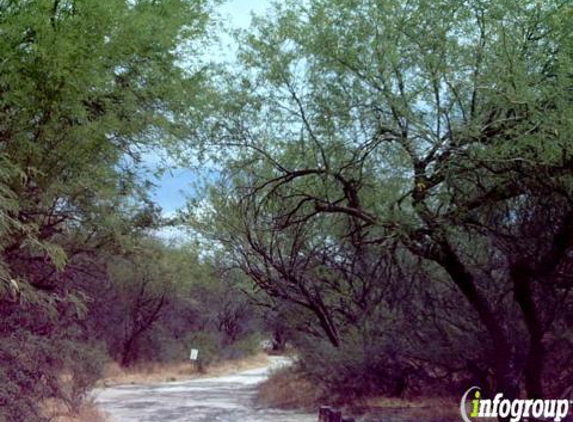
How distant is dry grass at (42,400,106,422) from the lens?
962cm

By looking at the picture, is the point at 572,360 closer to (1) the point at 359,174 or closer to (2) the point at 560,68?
(1) the point at 359,174

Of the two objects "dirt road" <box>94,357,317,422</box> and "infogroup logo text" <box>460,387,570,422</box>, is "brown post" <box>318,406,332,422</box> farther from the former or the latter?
"dirt road" <box>94,357,317,422</box>

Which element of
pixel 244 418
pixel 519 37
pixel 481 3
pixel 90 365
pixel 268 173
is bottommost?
pixel 244 418

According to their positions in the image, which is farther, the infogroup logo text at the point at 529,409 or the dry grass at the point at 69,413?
the dry grass at the point at 69,413

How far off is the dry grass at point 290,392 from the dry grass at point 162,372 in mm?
7215

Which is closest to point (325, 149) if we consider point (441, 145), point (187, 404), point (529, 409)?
point (441, 145)

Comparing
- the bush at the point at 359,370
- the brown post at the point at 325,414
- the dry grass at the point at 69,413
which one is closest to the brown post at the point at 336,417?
the brown post at the point at 325,414

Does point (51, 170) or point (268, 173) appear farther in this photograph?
point (268, 173)

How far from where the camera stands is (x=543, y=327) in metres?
9.67

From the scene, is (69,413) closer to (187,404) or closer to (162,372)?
(187,404)

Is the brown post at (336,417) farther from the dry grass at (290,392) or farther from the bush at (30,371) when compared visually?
the dry grass at (290,392)

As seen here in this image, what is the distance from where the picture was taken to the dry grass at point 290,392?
17.9 metres

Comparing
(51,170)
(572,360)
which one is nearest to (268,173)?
(51,170)

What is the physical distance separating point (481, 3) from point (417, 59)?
0.91m
